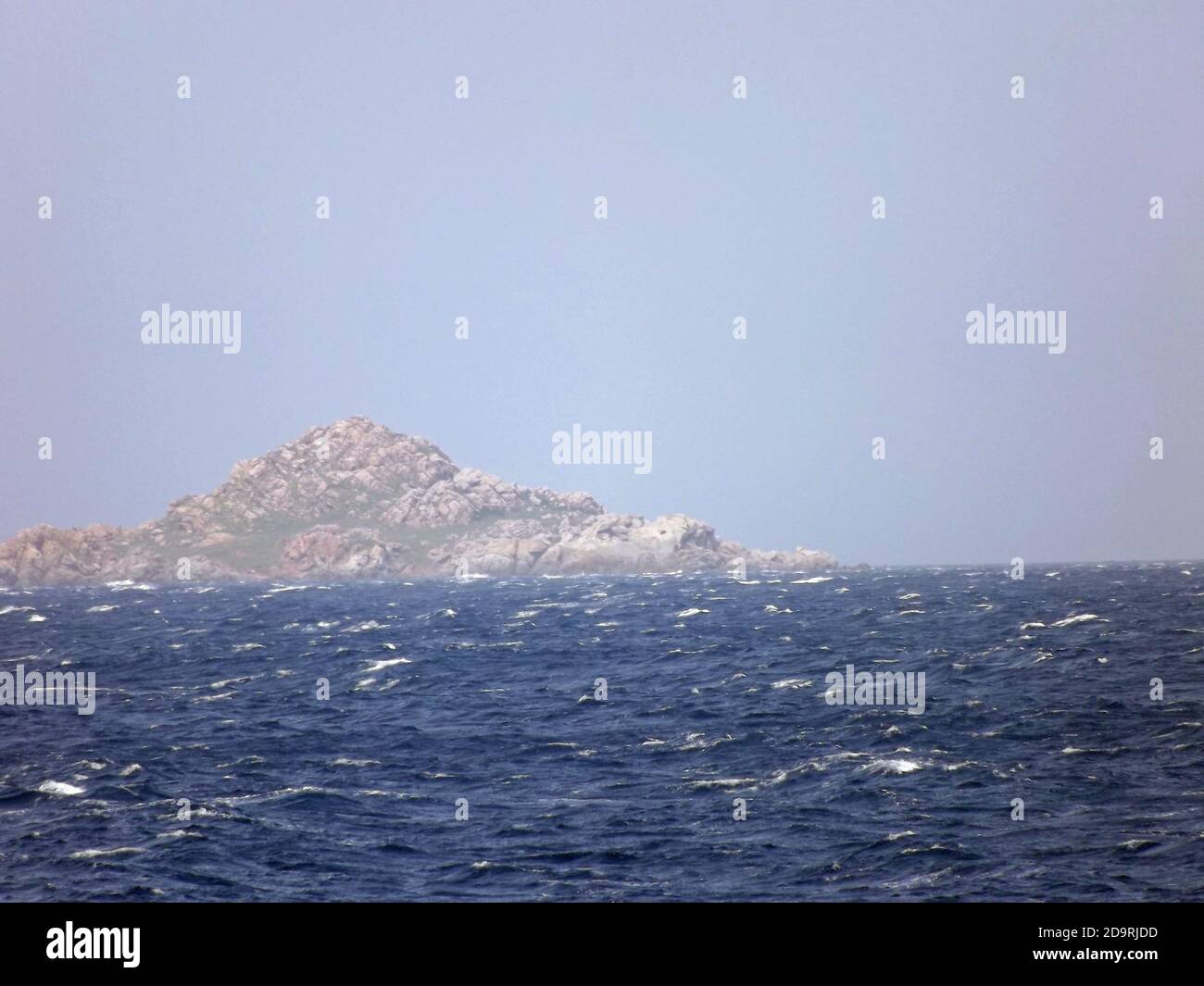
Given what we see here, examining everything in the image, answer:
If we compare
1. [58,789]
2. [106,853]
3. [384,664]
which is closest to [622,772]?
[106,853]

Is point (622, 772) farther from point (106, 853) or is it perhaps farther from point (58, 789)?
point (58, 789)

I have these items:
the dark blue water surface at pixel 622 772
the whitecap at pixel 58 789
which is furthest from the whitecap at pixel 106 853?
the whitecap at pixel 58 789

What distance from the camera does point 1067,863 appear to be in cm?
3616

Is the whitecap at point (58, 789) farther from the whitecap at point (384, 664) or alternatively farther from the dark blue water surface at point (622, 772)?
the whitecap at point (384, 664)

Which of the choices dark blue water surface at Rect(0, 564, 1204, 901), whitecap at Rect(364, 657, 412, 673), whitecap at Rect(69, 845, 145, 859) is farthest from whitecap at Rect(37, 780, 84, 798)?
whitecap at Rect(364, 657, 412, 673)

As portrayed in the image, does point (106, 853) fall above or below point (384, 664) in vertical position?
below

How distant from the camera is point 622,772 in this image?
4897 cm

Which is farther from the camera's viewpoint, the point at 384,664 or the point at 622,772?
the point at 384,664

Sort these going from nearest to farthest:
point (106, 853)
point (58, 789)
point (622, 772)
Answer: point (106, 853) → point (58, 789) → point (622, 772)

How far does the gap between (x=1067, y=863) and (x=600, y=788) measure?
1743 cm

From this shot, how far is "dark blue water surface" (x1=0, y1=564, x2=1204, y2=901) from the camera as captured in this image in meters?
36.3
